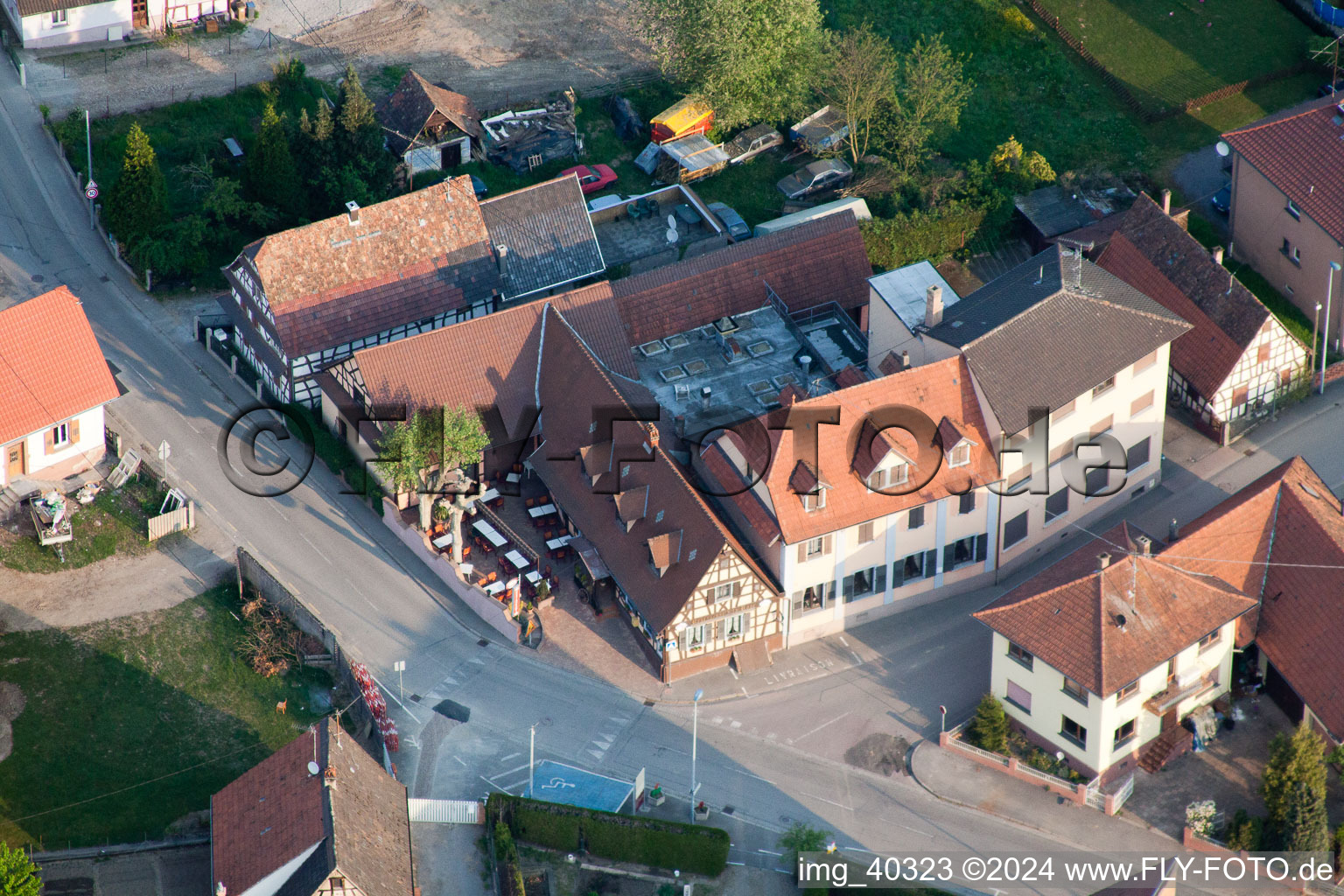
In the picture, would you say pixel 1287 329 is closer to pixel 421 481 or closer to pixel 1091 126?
pixel 1091 126

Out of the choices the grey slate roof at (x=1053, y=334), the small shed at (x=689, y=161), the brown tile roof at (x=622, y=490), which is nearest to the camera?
the brown tile roof at (x=622, y=490)

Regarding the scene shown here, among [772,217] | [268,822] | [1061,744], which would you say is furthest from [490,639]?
[772,217]

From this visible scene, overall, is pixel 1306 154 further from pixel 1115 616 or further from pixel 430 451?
pixel 430 451

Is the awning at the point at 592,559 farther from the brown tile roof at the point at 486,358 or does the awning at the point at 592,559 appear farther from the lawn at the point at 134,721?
the lawn at the point at 134,721

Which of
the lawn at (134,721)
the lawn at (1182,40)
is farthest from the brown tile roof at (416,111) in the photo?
the lawn at (1182,40)

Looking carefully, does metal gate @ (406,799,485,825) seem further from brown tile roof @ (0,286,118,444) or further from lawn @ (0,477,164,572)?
brown tile roof @ (0,286,118,444)

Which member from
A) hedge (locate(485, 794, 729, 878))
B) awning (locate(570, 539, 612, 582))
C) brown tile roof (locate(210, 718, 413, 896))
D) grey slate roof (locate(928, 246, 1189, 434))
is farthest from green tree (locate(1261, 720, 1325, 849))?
brown tile roof (locate(210, 718, 413, 896))
